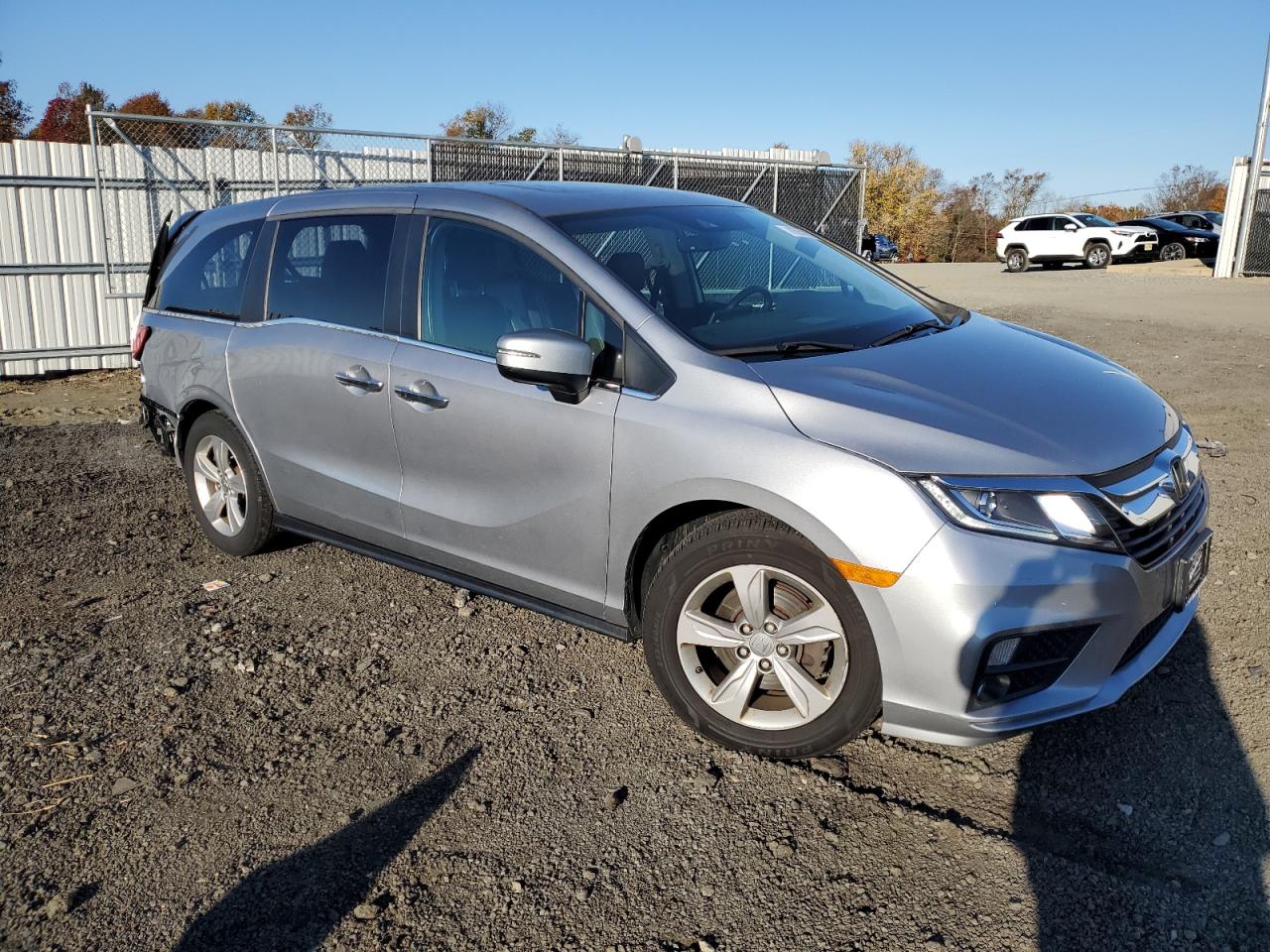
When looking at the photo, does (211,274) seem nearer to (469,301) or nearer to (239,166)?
(469,301)

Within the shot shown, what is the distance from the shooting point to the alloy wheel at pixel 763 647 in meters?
3.08

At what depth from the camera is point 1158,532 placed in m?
3.07

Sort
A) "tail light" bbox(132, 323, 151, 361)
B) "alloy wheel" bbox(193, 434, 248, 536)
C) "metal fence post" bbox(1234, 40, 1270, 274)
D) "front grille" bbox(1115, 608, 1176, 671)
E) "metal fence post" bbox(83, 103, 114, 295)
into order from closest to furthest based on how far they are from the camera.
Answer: "front grille" bbox(1115, 608, 1176, 671) → "alloy wheel" bbox(193, 434, 248, 536) → "tail light" bbox(132, 323, 151, 361) → "metal fence post" bbox(83, 103, 114, 295) → "metal fence post" bbox(1234, 40, 1270, 274)

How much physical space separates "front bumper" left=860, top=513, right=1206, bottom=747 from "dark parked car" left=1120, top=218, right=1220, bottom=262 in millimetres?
32980

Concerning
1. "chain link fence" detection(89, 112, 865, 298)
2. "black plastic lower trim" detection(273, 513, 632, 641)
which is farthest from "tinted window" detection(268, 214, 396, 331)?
"chain link fence" detection(89, 112, 865, 298)

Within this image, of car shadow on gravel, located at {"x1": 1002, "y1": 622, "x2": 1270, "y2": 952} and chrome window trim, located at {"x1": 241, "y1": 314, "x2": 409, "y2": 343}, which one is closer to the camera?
car shadow on gravel, located at {"x1": 1002, "y1": 622, "x2": 1270, "y2": 952}

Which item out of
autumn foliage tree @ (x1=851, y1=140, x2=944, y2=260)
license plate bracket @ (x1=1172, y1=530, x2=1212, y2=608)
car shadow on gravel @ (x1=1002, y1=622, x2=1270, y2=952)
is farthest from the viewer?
autumn foliage tree @ (x1=851, y1=140, x2=944, y2=260)

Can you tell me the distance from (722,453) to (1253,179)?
25184 mm

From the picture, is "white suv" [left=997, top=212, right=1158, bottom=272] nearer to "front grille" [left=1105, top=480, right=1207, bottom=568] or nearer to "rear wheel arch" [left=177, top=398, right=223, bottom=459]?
"rear wheel arch" [left=177, top=398, right=223, bottom=459]

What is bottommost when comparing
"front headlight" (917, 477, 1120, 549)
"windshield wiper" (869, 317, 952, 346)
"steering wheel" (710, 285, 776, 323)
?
"front headlight" (917, 477, 1120, 549)

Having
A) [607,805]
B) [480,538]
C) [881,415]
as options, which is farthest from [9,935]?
[881,415]

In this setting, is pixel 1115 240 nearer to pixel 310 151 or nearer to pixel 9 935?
pixel 310 151

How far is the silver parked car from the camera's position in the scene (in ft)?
9.38

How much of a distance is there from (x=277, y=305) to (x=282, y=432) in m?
0.59
